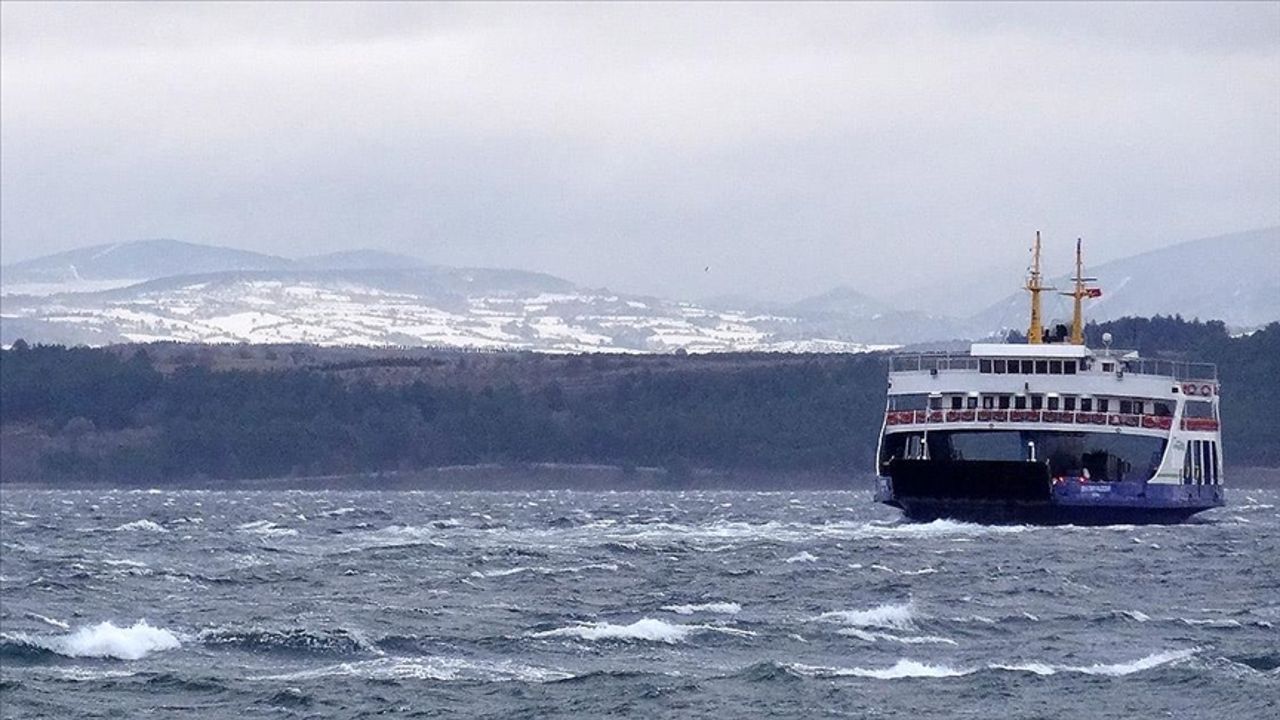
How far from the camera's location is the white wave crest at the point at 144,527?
103m

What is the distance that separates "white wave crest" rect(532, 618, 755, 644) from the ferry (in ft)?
132

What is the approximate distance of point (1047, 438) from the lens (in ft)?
316

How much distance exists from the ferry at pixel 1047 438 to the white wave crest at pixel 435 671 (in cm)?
4630

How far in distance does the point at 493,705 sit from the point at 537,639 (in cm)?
907

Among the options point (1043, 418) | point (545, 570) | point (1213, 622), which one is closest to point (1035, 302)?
point (1043, 418)

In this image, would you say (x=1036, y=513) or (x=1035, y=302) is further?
(x=1035, y=302)

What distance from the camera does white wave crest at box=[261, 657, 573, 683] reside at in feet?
144

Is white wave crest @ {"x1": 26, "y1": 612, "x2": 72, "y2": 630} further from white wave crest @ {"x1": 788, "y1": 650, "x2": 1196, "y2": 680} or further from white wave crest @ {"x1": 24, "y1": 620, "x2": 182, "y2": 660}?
white wave crest @ {"x1": 788, "y1": 650, "x2": 1196, "y2": 680}

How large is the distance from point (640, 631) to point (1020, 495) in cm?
4282

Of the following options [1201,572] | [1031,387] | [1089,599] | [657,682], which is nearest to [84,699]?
[657,682]

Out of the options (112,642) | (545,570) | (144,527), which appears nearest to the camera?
(112,642)

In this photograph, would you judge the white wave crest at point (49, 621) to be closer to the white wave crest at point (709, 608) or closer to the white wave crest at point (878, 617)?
the white wave crest at point (709, 608)

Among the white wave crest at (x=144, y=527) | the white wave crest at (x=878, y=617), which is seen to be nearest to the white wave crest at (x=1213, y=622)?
the white wave crest at (x=878, y=617)

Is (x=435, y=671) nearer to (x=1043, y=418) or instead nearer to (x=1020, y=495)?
(x=1020, y=495)
